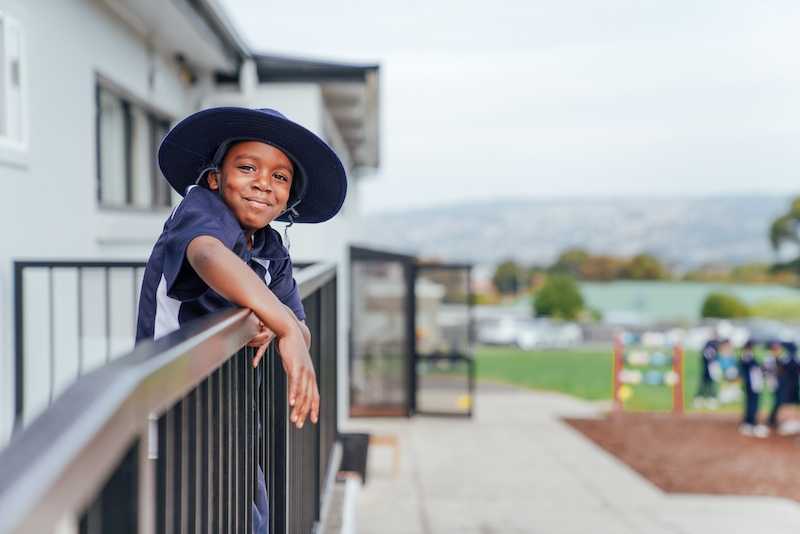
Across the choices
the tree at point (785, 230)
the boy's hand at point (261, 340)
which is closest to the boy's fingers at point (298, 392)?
the boy's hand at point (261, 340)

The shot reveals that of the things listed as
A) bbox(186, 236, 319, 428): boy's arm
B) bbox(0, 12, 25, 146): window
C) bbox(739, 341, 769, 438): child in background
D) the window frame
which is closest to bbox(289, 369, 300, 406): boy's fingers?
bbox(186, 236, 319, 428): boy's arm

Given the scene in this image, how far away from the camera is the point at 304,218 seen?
8.25 ft

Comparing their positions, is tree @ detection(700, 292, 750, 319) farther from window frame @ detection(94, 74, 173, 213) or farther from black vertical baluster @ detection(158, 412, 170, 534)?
black vertical baluster @ detection(158, 412, 170, 534)

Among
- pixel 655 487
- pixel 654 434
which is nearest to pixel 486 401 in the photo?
pixel 654 434

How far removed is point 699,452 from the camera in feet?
40.8

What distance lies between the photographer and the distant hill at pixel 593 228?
448ft

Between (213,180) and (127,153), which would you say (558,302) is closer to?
(127,153)

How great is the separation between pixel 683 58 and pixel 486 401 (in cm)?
10469

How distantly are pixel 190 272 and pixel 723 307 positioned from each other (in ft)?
282

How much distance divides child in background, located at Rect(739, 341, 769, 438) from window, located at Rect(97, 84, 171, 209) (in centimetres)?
1055

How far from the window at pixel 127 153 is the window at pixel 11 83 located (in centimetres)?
136

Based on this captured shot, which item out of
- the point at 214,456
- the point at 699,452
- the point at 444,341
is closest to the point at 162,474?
the point at 214,456

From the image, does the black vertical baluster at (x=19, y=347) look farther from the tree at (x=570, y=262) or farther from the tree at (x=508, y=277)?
the tree at (x=570, y=262)

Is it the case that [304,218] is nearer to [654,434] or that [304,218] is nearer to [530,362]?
[654,434]
